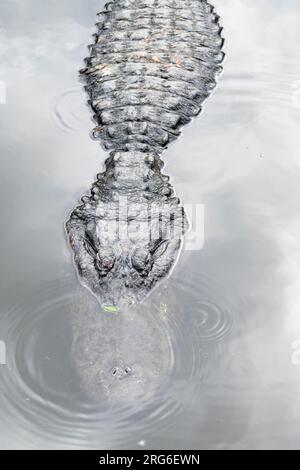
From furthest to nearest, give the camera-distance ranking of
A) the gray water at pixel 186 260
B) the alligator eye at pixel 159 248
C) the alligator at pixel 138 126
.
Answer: the alligator eye at pixel 159 248 < the alligator at pixel 138 126 < the gray water at pixel 186 260

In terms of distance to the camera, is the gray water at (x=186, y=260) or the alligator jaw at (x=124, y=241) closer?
the gray water at (x=186, y=260)

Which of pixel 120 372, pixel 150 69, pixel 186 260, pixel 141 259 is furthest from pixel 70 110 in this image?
pixel 120 372

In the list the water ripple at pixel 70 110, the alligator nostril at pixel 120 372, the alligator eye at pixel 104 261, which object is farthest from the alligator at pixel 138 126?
the alligator nostril at pixel 120 372

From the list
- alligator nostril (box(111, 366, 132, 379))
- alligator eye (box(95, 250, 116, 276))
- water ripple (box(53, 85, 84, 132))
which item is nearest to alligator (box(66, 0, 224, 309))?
alligator eye (box(95, 250, 116, 276))

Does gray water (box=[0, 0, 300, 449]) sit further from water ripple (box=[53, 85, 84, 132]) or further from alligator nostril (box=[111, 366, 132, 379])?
alligator nostril (box=[111, 366, 132, 379])

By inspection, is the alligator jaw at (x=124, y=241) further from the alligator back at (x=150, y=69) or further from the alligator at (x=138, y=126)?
the alligator back at (x=150, y=69)

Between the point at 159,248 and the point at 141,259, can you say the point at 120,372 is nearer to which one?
the point at 141,259

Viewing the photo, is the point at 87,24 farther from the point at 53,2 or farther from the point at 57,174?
the point at 57,174
